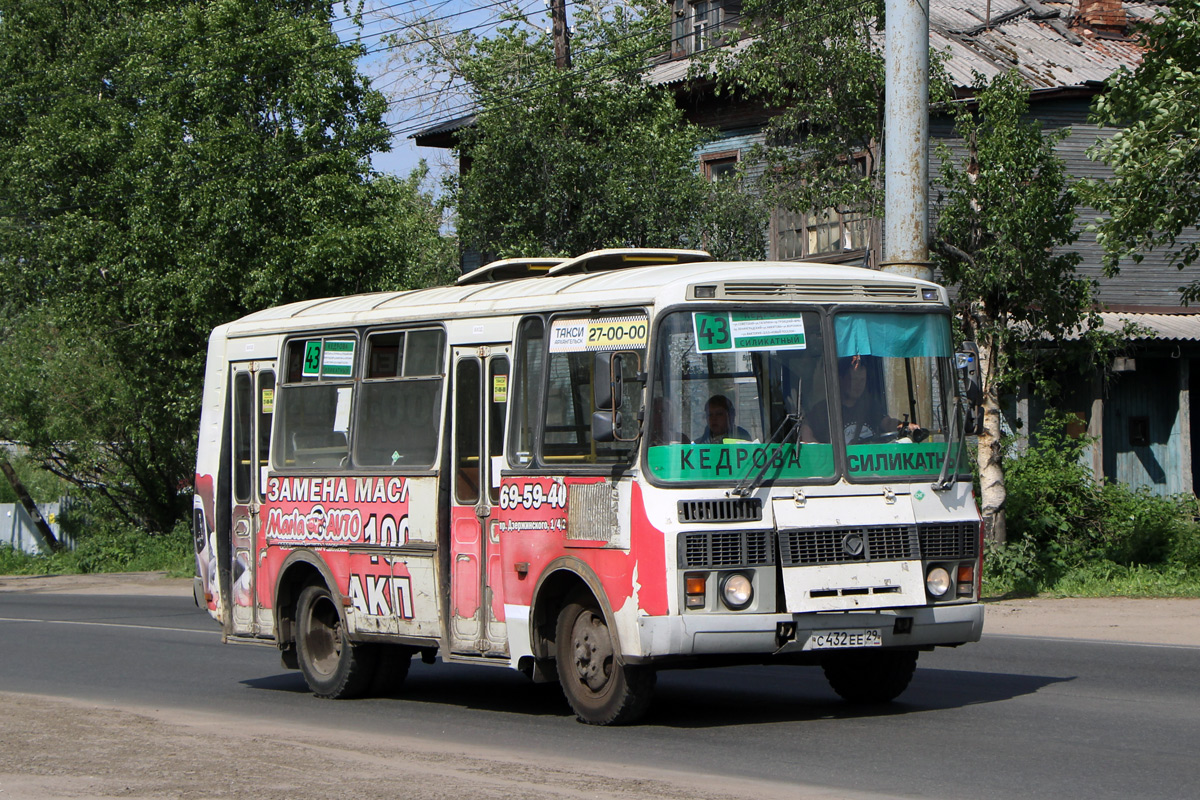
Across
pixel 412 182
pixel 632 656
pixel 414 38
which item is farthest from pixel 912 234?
pixel 412 182

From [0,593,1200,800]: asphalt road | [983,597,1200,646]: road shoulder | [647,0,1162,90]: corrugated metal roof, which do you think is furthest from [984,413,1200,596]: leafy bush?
[647,0,1162,90]: corrugated metal roof

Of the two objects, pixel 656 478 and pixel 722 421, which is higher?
pixel 722 421

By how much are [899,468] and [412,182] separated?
48.2 metres

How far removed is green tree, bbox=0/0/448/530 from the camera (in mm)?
26484

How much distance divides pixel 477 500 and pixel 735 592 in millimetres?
2217

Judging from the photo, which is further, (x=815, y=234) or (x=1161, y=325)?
(x=815, y=234)

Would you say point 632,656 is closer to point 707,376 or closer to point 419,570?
point 707,376

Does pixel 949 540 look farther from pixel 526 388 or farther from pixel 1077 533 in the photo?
pixel 1077 533

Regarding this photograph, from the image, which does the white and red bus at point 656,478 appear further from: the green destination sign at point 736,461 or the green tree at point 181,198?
the green tree at point 181,198

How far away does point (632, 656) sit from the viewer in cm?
884

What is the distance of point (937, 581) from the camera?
9320 mm

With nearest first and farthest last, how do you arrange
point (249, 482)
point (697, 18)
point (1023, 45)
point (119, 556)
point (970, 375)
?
point (970, 375) → point (249, 482) → point (1023, 45) → point (697, 18) → point (119, 556)

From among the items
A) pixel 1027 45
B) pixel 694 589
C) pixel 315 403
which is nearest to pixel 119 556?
pixel 1027 45

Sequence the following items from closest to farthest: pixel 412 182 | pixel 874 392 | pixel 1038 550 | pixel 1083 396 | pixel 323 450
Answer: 1. pixel 874 392
2. pixel 323 450
3. pixel 1038 550
4. pixel 1083 396
5. pixel 412 182
